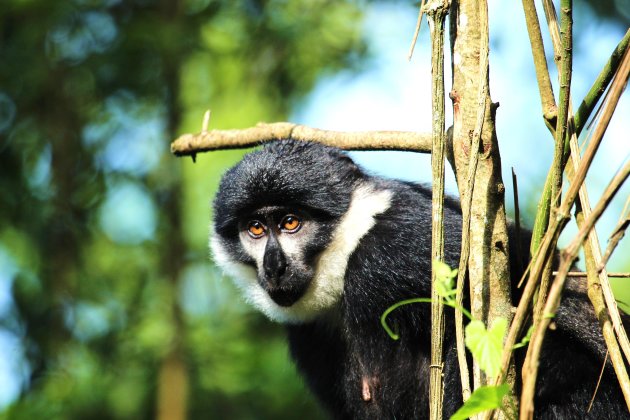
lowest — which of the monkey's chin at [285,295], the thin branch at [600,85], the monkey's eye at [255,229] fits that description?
the monkey's chin at [285,295]

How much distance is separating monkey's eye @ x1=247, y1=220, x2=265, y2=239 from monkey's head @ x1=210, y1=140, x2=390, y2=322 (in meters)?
0.01

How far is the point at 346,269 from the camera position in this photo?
19.1 feet

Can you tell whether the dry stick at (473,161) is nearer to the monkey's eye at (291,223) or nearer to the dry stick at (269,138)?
the dry stick at (269,138)

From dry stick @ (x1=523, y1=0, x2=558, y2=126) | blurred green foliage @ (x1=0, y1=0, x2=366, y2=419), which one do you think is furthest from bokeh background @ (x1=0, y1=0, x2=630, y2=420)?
dry stick @ (x1=523, y1=0, x2=558, y2=126)

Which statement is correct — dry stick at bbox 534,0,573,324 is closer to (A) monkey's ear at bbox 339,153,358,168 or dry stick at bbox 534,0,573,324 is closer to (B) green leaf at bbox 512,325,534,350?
(B) green leaf at bbox 512,325,534,350

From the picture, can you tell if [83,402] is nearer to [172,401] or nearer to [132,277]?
[172,401]

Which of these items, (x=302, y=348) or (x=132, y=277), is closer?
(x=302, y=348)

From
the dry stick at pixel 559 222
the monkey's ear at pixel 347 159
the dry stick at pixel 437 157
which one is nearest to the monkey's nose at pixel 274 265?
the monkey's ear at pixel 347 159

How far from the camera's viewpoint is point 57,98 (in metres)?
12.9

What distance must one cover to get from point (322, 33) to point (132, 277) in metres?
5.32

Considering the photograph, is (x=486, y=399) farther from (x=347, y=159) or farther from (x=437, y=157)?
(x=347, y=159)

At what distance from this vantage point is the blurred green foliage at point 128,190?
39.5 feet

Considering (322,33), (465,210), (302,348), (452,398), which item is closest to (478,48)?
(465,210)

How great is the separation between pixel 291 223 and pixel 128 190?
7952 mm
